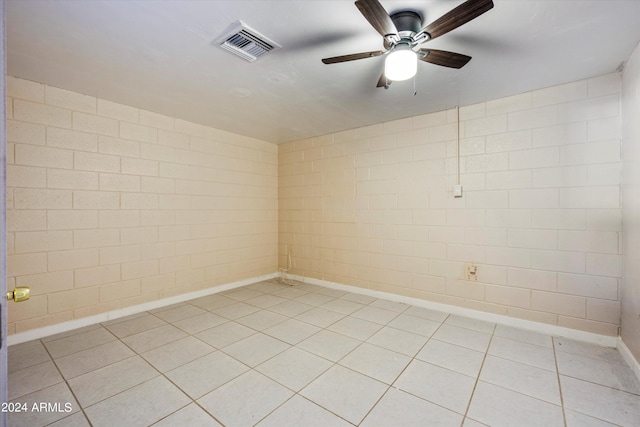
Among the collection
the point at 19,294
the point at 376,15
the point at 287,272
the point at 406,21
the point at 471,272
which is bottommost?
the point at 287,272

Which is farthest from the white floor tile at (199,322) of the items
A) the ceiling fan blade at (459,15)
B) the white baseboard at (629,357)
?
the white baseboard at (629,357)

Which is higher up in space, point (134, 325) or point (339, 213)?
point (339, 213)

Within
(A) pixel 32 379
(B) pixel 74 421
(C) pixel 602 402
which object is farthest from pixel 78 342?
(C) pixel 602 402

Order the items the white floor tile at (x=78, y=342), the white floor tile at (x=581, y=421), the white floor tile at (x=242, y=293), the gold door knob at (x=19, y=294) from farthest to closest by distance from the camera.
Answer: the white floor tile at (x=242, y=293)
the white floor tile at (x=78, y=342)
the white floor tile at (x=581, y=421)
the gold door knob at (x=19, y=294)

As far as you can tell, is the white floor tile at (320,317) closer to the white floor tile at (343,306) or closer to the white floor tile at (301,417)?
the white floor tile at (343,306)

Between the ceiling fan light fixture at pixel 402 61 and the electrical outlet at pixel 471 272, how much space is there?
7.68 feet

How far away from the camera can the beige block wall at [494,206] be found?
8.36ft

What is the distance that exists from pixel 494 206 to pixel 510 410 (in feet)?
6.57

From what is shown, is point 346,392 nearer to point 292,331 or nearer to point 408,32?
point 292,331

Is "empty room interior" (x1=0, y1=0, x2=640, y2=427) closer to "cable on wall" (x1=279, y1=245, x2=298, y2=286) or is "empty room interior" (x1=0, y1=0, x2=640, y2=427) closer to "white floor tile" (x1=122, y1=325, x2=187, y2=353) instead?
"white floor tile" (x1=122, y1=325, x2=187, y2=353)

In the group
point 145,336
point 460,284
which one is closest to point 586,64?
point 460,284

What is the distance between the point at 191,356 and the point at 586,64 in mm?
4159

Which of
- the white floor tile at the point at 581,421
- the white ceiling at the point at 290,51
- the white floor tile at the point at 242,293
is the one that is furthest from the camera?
the white floor tile at the point at 242,293

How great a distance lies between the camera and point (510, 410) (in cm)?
172
